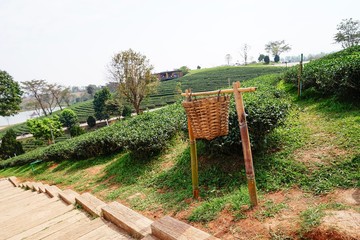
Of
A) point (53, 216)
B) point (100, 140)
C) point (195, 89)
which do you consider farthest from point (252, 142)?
point (195, 89)

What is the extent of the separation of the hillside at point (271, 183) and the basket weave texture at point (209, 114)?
95cm

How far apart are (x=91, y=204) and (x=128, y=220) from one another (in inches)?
41.0

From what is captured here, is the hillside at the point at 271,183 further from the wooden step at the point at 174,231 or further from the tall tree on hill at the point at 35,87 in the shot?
the tall tree on hill at the point at 35,87

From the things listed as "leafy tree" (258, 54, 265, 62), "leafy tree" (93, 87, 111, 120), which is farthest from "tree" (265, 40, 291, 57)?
"leafy tree" (93, 87, 111, 120)

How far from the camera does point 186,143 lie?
5.59m

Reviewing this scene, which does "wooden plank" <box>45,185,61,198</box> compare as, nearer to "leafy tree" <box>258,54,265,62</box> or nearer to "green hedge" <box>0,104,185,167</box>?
"green hedge" <box>0,104,185,167</box>

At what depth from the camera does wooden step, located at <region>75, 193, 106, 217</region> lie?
10.00 feet

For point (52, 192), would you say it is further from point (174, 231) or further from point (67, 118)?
point (67, 118)

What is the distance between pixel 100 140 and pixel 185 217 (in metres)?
5.34

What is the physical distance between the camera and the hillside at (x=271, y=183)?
2.23 metres

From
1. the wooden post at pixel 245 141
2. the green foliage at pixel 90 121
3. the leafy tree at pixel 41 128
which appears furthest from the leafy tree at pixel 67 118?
the wooden post at pixel 245 141

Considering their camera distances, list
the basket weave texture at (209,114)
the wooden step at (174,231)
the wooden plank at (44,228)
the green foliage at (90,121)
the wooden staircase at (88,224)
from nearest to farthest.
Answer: the wooden step at (174,231)
the wooden staircase at (88,224)
the basket weave texture at (209,114)
the wooden plank at (44,228)
the green foliage at (90,121)

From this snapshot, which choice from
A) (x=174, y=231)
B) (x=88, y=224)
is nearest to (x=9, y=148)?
(x=88, y=224)

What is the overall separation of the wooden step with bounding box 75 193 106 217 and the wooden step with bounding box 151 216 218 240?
3.70ft
